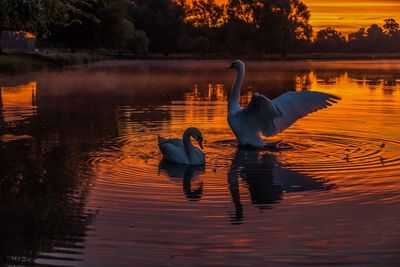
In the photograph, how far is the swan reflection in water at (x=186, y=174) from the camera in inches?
383

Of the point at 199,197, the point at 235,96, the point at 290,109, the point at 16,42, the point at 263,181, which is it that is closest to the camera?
the point at 199,197

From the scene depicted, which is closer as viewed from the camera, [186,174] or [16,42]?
[186,174]

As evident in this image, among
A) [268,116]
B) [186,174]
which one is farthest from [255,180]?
[268,116]

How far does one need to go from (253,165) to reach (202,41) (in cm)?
11187

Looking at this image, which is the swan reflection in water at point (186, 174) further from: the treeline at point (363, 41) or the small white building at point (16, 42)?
the treeline at point (363, 41)

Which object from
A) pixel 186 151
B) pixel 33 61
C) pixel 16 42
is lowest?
pixel 33 61

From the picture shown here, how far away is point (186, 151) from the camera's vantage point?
39.5 feet

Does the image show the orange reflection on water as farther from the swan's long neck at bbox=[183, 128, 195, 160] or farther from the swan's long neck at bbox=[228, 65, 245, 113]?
the swan's long neck at bbox=[183, 128, 195, 160]

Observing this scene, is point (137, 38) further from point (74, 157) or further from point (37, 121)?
point (74, 157)

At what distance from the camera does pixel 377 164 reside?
11.8 meters

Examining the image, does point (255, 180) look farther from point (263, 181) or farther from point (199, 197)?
point (199, 197)

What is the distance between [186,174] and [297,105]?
12.5 feet

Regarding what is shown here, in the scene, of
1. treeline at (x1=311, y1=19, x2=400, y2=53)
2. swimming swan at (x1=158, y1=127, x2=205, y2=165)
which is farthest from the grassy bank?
treeline at (x1=311, y1=19, x2=400, y2=53)

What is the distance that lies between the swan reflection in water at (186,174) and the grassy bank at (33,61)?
37851 mm
